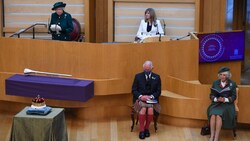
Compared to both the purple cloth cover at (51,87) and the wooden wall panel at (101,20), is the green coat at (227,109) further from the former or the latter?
the wooden wall panel at (101,20)

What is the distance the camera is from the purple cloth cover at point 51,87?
9.34 m

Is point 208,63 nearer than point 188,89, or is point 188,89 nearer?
point 188,89

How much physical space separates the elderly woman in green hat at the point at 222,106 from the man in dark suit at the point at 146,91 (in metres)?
0.91

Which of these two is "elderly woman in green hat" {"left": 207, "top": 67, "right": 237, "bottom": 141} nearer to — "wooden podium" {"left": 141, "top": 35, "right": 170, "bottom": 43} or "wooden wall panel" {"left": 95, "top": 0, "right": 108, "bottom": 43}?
"wooden podium" {"left": 141, "top": 35, "right": 170, "bottom": 43}

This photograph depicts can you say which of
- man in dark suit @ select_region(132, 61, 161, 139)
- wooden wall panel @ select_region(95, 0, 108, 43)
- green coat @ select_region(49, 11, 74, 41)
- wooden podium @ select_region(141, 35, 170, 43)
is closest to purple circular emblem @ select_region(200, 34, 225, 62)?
wooden podium @ select_region(141, 35, 170, 43)

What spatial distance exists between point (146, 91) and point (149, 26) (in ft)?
6.36

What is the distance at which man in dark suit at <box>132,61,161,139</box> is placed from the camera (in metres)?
9.29

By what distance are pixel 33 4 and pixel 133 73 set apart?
3.10 metres

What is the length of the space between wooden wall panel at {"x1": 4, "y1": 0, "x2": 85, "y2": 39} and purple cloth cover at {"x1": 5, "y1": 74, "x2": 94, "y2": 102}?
2.34 meters

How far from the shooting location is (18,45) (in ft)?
32.6

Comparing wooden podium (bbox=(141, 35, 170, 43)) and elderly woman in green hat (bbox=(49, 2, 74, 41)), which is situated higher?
elderly woman in green hat (bbox=(49, 2, 74, 41))

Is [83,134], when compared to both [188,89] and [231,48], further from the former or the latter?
[231,48]

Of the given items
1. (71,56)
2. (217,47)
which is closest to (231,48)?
(217,47)

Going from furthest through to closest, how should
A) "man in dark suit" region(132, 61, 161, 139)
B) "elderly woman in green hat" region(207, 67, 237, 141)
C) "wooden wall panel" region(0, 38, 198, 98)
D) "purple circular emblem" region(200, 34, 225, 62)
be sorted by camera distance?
"purple circular emblem" region(200, 34, 225, 62) → "wooden wall panel" region(0, 38, 198, 98) → "man in dark suit" region(132, 61, 161, 139) → "elderly woman in green hat" region(207, 67, 237, 141)
